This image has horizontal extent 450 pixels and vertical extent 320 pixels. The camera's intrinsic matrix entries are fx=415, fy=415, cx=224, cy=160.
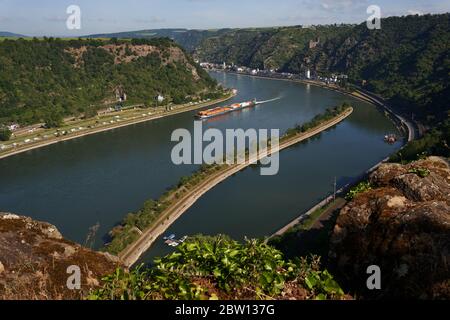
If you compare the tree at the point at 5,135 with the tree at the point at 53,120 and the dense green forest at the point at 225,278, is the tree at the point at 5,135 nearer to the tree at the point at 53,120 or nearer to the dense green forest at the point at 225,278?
the tree at the point at 53,120

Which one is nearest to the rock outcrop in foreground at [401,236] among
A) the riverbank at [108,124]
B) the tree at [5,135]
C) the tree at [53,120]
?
the riverbank at [108,124]

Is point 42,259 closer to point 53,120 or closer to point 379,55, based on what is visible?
point 53,120

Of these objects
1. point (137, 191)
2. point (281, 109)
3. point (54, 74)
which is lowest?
point (137, 191)

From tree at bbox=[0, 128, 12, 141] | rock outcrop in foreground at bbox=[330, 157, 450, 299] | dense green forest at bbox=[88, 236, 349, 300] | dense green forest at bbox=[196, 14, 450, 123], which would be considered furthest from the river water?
dense green forest at bbox=[88, 236, 349, 300]

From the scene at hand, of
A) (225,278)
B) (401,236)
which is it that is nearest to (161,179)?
(401,236)

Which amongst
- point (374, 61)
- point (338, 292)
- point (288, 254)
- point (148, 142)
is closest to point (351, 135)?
point (148, 142)

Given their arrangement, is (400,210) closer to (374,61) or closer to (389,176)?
(389,176)

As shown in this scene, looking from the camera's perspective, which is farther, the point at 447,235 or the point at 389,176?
the point at 389,176
